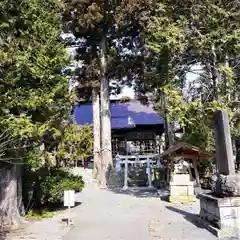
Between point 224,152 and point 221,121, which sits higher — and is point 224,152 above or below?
below

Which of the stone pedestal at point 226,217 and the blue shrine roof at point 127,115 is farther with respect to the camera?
the blue shrine roof at point 127,115

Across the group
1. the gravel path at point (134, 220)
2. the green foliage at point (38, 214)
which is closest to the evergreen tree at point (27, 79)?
the green foliage at point (38, 214)

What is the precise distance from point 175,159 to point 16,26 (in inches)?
396

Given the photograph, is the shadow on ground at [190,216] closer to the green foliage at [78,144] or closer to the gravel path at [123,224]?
the gravel path at [123,224]

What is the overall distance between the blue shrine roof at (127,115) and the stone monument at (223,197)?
19105 millimetres

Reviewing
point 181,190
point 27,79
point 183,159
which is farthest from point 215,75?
point 27,79

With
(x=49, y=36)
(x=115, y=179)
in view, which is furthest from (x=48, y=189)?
(x=115, y=179)

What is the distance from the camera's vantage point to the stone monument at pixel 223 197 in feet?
29.4

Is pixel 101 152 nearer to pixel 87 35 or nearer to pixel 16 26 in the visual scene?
pixel 87 35

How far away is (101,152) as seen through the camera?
25.3 m

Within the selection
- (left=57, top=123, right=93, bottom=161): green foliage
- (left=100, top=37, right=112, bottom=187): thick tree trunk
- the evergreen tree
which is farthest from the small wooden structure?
(left=100, top=37, right=112, bottom=187): thick tree trunk

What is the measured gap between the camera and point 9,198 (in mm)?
11289

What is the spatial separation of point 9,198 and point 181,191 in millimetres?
7399

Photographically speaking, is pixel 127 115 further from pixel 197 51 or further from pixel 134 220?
pixel 134 220
